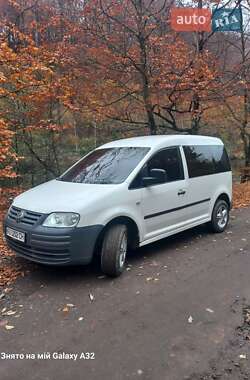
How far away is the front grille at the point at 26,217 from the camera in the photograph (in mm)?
4152

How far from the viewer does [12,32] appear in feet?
29.6

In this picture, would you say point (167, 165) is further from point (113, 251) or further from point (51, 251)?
point (51, 251)

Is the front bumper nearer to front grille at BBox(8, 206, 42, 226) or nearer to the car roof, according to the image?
front grille at BBox(8, 206, 42, 226)

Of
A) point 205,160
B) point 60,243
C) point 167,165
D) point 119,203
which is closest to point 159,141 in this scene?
point 167,165

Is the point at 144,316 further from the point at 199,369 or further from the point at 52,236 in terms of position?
the point at 52,236

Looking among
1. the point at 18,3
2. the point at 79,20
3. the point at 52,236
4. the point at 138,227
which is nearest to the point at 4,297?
the point at 52,236

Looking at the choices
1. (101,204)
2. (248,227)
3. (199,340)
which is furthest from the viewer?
(248,227)

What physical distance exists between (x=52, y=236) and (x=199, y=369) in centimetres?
207

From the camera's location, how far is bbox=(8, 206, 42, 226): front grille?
13.6ft

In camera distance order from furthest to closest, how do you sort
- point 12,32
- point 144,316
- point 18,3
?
point 18,3 → point 12,32 → point 144,316

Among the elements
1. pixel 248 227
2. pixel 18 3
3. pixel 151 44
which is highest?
pixel 18 3

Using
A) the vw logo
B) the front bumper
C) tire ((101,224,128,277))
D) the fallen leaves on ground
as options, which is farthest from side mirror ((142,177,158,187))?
the fallen leaves on ground

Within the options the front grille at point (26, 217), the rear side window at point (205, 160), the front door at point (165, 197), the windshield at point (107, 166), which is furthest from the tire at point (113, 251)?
the rear side window at point (205, 160)

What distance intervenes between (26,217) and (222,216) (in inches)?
147
